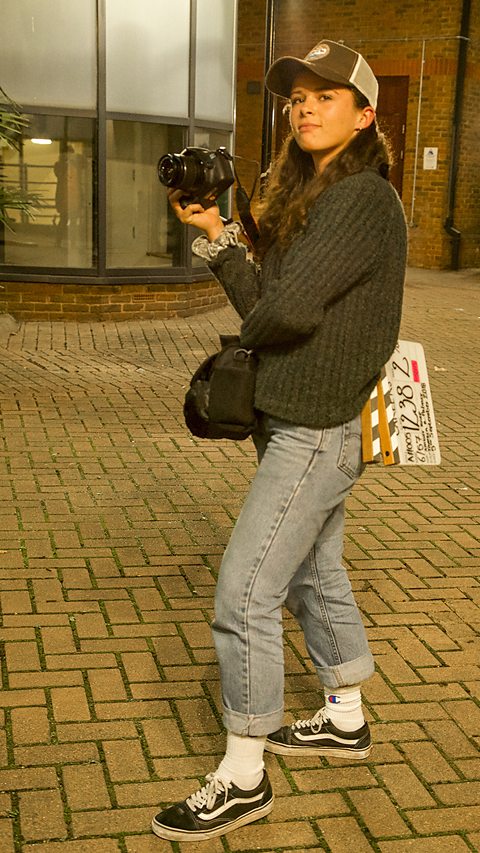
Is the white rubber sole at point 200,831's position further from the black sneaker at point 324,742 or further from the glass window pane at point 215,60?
the glass window pane at point 215,60

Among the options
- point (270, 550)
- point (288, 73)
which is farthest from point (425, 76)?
point (270, 550)

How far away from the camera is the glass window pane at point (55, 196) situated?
12.3 m

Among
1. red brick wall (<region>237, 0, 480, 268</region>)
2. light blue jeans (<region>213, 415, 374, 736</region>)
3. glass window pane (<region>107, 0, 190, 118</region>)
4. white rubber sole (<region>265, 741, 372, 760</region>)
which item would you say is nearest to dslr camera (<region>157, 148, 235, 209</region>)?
light blue jeans (<region>213, 415, 374, 736</region>)

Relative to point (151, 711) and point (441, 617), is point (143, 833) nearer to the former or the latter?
point (151, 711)

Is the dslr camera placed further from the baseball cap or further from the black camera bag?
the black camera bag

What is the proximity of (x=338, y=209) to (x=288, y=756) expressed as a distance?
1.70 meters

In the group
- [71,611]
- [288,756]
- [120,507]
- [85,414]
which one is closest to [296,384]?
[288,756]

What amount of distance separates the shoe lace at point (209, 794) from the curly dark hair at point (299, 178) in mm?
1459

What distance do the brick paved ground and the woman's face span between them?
1842mm

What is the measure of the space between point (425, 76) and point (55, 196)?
9.83 meters

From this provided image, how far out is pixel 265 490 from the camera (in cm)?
298

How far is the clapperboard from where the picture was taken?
3.09m

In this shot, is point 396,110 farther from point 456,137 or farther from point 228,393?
point 228,393

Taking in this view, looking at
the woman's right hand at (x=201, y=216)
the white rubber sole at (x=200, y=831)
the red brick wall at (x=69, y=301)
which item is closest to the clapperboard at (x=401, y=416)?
the woman's right hand at (x=201, y=216)
